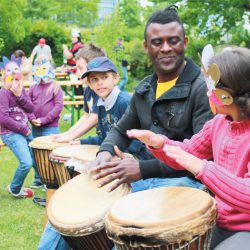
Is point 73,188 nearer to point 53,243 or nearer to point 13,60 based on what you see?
point 53,243

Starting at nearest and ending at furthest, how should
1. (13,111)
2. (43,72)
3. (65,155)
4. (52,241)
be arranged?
(52,241) < (65,155) < (13,111) < (43,72)

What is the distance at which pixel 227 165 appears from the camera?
234 centimetres

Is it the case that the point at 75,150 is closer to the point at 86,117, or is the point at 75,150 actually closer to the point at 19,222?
the point at 86,117

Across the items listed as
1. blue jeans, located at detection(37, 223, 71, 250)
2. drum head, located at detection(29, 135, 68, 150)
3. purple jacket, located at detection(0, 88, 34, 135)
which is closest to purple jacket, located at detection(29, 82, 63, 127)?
purple jacket, located at detection(0, 88, 34, 135)

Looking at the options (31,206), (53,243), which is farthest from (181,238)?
(31,206)

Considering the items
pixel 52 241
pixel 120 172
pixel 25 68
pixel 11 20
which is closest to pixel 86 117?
pixel 52 241

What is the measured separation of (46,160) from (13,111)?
171 centimetres

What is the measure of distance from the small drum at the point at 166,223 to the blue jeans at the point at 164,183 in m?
0.62

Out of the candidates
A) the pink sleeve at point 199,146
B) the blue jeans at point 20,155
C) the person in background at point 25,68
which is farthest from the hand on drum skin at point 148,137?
the person in background at point 25,68

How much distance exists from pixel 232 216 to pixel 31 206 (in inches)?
161

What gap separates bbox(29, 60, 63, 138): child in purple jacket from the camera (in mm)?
6500

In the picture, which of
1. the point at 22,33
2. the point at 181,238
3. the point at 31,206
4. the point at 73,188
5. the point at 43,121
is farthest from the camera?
the point at 22,33

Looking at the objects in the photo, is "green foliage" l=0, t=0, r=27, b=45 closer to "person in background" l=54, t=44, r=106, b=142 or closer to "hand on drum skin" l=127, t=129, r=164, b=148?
"person in background" l=54, t=44, r=106, b=142

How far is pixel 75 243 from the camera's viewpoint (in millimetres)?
2783
